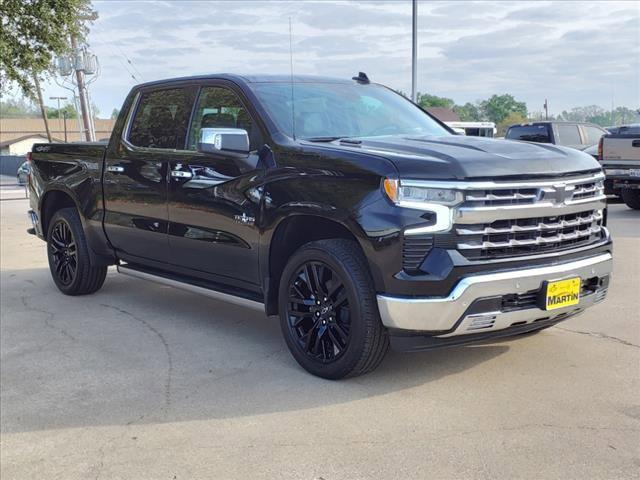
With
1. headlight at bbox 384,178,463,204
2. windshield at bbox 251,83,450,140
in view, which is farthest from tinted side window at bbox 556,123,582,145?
headlight at bbox 384,178,463,204

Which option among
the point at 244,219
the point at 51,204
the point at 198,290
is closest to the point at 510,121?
the point at 51,204

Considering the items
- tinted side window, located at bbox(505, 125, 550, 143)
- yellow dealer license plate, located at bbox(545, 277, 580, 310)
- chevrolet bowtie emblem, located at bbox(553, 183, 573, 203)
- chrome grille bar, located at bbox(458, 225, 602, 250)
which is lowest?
yellow dealer license plate, located at bbox(545, 277, 580, 310)

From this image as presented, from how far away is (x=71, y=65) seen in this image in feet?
74.0

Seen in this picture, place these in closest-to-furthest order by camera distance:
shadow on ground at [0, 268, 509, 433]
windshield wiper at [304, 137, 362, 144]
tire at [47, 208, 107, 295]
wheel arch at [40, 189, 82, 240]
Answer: shadow on ground at [0, 268, 509, 433] → windshield wiper at [304, 137, 362, 144] → tire at [47, 208, 107, 295] → wheel arch at [40, 189, 82, 240]

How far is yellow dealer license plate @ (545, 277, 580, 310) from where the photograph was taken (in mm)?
4160

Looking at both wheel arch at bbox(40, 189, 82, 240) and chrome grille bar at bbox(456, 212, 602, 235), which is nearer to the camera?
chrome grille bar at bbox(456, 212, 602, 235)

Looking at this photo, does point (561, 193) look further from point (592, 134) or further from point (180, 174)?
point (592, 134)

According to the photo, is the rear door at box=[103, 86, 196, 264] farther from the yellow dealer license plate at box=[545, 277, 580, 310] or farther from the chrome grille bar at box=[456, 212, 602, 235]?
the yellow dealer license plate at box=[545, 277, 580, 310]

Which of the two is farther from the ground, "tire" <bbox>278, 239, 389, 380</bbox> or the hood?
the hood

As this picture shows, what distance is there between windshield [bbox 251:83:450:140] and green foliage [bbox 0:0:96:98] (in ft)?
43.8

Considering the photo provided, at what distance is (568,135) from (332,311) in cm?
1468

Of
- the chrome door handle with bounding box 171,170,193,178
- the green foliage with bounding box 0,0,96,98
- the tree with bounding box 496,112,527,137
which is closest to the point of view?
the chrome door handle with bounding box 171,170,193,178

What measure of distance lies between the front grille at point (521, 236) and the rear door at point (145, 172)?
2593mm

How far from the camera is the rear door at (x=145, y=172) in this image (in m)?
5.84
